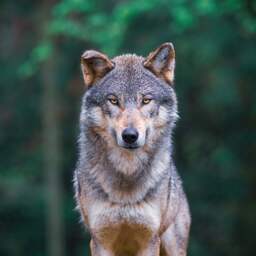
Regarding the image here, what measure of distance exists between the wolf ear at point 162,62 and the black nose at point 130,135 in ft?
3.03

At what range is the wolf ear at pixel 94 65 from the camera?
9688mm

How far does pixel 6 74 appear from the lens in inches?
1107

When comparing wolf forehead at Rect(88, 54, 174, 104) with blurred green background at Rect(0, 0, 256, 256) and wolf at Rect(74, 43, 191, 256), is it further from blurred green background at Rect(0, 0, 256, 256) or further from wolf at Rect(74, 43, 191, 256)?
blurred green background at Rect(0, 0, 256, 256)

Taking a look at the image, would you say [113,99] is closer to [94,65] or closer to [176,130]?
[94,65]

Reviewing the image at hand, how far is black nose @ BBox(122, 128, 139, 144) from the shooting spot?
30.2ft

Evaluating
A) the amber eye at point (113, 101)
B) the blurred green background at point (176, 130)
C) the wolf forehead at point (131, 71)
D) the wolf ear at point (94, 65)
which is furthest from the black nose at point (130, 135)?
the blurred green background at point (176, 130)

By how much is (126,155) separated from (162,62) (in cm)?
102

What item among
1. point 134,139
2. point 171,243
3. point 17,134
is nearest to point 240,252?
point 17,134

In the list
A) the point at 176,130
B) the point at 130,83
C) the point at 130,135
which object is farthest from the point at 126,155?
the point at 176,130

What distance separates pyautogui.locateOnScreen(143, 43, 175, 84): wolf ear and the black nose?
924 mm

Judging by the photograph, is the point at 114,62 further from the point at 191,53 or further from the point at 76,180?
the point at 191,53

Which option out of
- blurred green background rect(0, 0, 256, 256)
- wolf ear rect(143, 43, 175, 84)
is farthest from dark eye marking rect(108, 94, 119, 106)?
blurred green background rect(0, 0, 256, 256)

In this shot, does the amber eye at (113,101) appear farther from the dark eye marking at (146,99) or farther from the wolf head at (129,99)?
the dark eye marking at (146,99)

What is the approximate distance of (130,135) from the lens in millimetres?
9211
